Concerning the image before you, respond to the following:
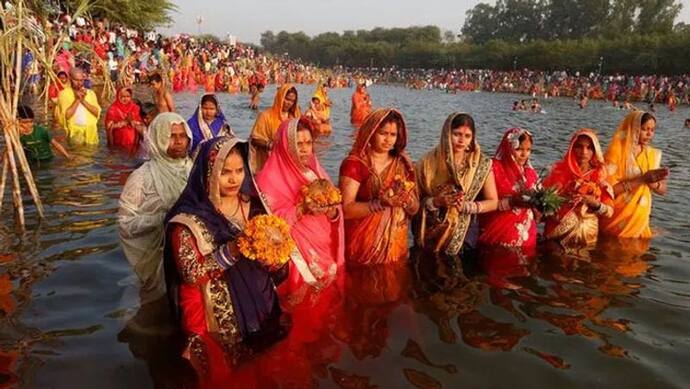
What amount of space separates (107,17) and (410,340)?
92.8 feet

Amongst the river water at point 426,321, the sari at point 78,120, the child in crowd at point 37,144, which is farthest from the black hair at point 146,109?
the river water at point 426,321

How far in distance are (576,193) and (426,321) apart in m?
2.41

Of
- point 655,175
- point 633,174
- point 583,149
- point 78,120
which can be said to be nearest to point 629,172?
point 633,174

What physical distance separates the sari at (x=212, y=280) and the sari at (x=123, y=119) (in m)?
7.72

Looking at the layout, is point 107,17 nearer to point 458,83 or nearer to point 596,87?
point 596,87

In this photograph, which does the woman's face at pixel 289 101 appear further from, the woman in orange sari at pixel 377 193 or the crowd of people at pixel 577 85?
the crowd of people at pixel 577 85

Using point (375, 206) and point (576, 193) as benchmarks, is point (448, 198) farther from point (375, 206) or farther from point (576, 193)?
point (576, 193)

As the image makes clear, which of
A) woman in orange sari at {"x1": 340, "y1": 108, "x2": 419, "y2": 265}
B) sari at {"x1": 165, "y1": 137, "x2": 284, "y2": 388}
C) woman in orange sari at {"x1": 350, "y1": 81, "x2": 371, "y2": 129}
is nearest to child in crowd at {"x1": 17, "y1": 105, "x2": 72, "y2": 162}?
woman in orange sari at {"x1": 340, "y1": 108, "x2": 419, "y2": 265}

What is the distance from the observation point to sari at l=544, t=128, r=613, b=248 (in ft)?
19.0

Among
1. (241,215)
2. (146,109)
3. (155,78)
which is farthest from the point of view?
(146,109)

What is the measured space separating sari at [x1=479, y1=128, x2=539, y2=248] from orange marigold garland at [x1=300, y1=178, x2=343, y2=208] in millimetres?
2135

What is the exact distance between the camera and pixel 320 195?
171 inches

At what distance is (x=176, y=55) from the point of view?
109ft

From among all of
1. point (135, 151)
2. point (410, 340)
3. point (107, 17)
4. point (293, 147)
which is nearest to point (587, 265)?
point (410, 340)
